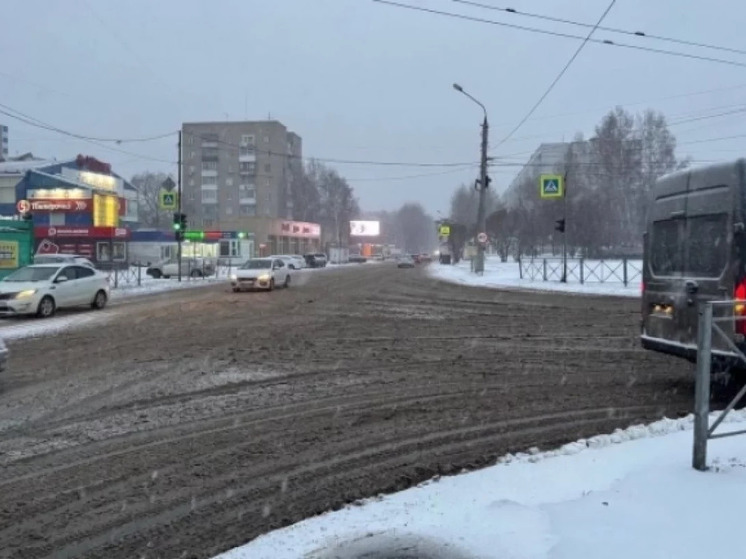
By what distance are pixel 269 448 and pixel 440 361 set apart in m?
5.41

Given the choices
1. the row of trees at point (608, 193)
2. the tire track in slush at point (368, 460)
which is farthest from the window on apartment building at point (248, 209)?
the tire track in slush at point (368, 460)

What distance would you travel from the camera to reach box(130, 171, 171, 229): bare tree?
126 m

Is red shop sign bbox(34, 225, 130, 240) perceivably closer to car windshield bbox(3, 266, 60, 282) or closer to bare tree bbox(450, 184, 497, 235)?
car windshield bbox(3, 266, 60, 282)

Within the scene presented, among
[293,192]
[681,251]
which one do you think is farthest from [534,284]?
[293,192]

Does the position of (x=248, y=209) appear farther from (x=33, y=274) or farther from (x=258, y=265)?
(x=33, y=274)

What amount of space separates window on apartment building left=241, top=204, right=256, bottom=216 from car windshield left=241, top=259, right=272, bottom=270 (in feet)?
282

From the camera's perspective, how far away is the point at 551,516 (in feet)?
14.2

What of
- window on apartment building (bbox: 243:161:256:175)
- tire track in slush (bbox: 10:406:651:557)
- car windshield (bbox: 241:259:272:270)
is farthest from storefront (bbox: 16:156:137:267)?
window on apartment building (bbox: 243:161:256:175)

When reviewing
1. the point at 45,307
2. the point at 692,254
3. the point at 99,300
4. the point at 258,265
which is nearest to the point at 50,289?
the point at 45,307

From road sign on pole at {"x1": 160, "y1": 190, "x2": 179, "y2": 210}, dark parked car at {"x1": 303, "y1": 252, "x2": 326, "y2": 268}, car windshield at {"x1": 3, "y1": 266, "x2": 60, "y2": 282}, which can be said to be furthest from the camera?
dark parked car at {"x1": 303, "y1": 252, "x2": 326, "y2": 268}

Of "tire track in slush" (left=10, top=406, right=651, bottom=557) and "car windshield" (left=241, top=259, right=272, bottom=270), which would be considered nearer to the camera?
"tire track in slush" (left=10, top=406, right=651, bottom=557)

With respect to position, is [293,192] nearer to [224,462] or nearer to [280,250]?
[280,250]

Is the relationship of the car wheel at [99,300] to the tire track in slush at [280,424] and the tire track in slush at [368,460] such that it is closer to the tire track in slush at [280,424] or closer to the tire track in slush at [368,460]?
the tire track in slush at [280,424]

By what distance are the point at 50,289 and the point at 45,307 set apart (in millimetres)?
573
